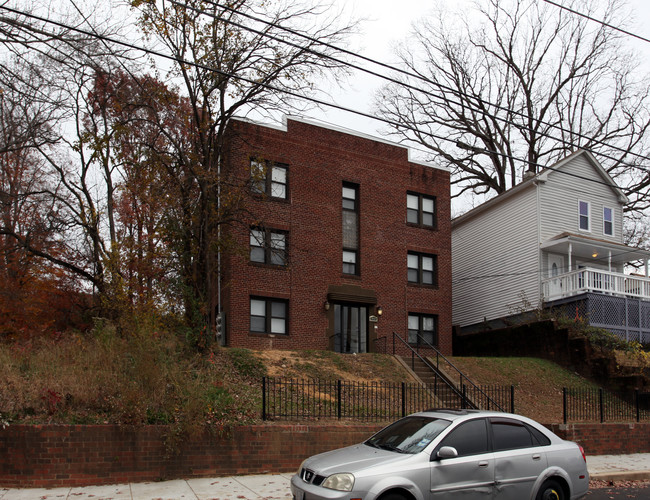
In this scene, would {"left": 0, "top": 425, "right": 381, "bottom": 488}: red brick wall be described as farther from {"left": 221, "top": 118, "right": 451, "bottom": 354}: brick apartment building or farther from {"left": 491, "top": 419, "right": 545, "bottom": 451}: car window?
{"left": 221, "top": 118, "right": 451, "bottom": 354}: brick apartment building

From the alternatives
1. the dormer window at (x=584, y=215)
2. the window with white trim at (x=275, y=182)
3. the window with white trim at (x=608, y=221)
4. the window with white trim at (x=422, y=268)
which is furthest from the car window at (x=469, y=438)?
the window with white trim at (x=608, y=221)

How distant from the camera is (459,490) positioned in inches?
342

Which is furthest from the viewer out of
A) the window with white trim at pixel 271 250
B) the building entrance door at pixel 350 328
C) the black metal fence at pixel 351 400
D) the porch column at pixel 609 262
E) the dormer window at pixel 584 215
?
the dormer window at pixel 584 215

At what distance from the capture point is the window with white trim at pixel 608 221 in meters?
32.2

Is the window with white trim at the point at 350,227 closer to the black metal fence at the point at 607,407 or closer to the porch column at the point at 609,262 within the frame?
the black metal fence at the point at 607,407

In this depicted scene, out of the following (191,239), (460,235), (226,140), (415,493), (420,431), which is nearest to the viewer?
(415,493)

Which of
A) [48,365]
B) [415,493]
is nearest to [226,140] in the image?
[48,365]

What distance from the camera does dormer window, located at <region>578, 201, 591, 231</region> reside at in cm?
3128

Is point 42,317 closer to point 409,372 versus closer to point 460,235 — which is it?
point 409,372

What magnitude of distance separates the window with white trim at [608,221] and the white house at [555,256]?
5 centimetres

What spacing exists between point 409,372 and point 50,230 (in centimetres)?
1380

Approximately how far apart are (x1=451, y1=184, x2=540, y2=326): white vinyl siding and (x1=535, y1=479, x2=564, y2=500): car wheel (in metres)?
20.4

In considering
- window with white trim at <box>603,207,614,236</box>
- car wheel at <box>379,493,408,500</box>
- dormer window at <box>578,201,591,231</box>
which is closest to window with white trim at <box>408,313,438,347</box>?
dormer window at <box>578,201,591,231</box>

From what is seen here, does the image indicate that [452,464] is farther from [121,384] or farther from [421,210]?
[421,210]
